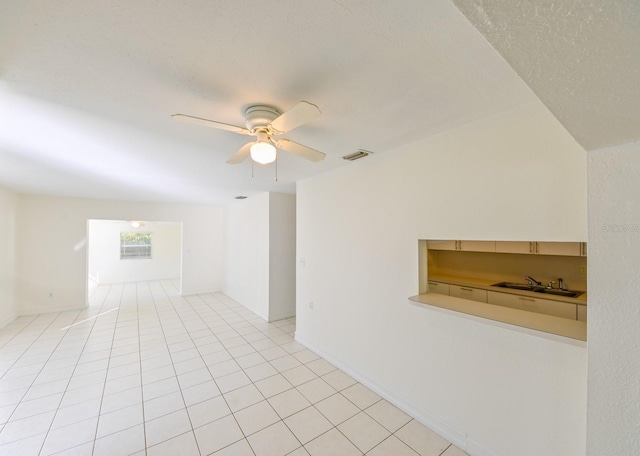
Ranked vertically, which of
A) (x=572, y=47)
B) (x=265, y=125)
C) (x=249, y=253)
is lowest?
(x=249, y=253)

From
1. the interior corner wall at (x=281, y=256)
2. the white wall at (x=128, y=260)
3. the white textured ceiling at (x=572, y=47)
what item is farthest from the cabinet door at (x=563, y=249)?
the white wall at (x=128, y=260)

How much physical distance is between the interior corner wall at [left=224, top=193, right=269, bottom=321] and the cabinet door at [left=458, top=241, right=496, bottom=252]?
128 inches

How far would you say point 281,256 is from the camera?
4.87 metres

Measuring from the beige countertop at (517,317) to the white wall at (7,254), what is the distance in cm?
661

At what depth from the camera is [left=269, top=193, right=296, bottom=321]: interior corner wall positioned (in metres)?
4.76

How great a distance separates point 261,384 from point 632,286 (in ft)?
9.73

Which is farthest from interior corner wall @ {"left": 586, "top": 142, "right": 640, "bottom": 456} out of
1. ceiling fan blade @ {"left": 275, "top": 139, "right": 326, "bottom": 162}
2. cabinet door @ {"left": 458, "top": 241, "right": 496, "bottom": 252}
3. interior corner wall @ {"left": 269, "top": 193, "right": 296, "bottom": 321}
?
interior corner wall @ {"left": 269, "top": 193, "right": 296, "bottom": 321}

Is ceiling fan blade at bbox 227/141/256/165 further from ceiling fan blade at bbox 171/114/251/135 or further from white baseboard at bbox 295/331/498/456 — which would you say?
white baseboard at bbox 295/331/498/456

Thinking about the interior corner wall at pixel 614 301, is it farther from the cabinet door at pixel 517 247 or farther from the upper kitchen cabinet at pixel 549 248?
the cabinet door at pixel 517 247

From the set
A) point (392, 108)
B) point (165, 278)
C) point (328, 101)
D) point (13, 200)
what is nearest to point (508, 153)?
point (392, 108)

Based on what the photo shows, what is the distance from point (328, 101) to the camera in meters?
1.59

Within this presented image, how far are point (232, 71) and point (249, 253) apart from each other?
4.68m

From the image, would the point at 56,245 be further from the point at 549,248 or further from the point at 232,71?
the point at 549,248

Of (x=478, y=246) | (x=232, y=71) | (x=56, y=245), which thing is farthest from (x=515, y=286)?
(x=56, y=245)
